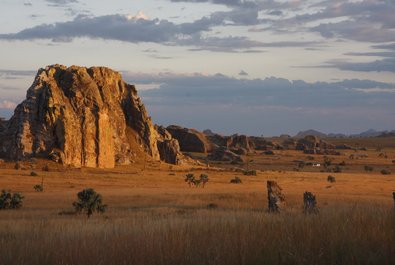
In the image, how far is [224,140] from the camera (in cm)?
12019

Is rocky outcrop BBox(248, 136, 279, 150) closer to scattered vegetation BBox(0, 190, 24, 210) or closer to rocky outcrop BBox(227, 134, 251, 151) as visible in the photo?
rocky outcrop BBox(227, 134, 251, 151)

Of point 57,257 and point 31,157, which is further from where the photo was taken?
point 31,157

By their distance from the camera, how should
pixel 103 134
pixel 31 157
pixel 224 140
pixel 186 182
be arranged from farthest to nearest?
1. pixel 224 140
2. pixel 103 134
3. pixel 31 157
4. pixel 186 182

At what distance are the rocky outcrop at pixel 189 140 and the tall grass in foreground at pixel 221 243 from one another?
96609 mm

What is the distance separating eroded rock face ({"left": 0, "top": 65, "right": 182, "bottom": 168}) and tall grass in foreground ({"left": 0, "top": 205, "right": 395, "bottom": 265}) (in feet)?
173

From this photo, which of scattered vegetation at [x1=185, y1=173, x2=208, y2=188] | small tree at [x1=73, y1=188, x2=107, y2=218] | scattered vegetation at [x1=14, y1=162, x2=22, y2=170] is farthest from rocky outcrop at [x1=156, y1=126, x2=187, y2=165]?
small tree at [x1=73, y1=188, x2=107, y2=218]

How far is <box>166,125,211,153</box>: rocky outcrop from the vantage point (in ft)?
350

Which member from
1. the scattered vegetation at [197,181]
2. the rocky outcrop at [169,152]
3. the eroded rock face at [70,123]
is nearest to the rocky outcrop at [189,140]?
the rocky outcrop at [169,152]

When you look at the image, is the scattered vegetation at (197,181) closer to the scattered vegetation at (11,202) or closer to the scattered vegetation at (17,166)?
the scattered vegetation at (17,166)

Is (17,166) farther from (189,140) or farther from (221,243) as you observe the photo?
(189,140)

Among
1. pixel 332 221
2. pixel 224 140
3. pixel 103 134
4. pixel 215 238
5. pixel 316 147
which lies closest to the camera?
pixel 215 238

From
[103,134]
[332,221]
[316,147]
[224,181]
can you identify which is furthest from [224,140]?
[332,221]

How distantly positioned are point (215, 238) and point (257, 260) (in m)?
0.90

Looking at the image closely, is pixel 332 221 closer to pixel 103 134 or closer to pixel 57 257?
pixel 57 257
